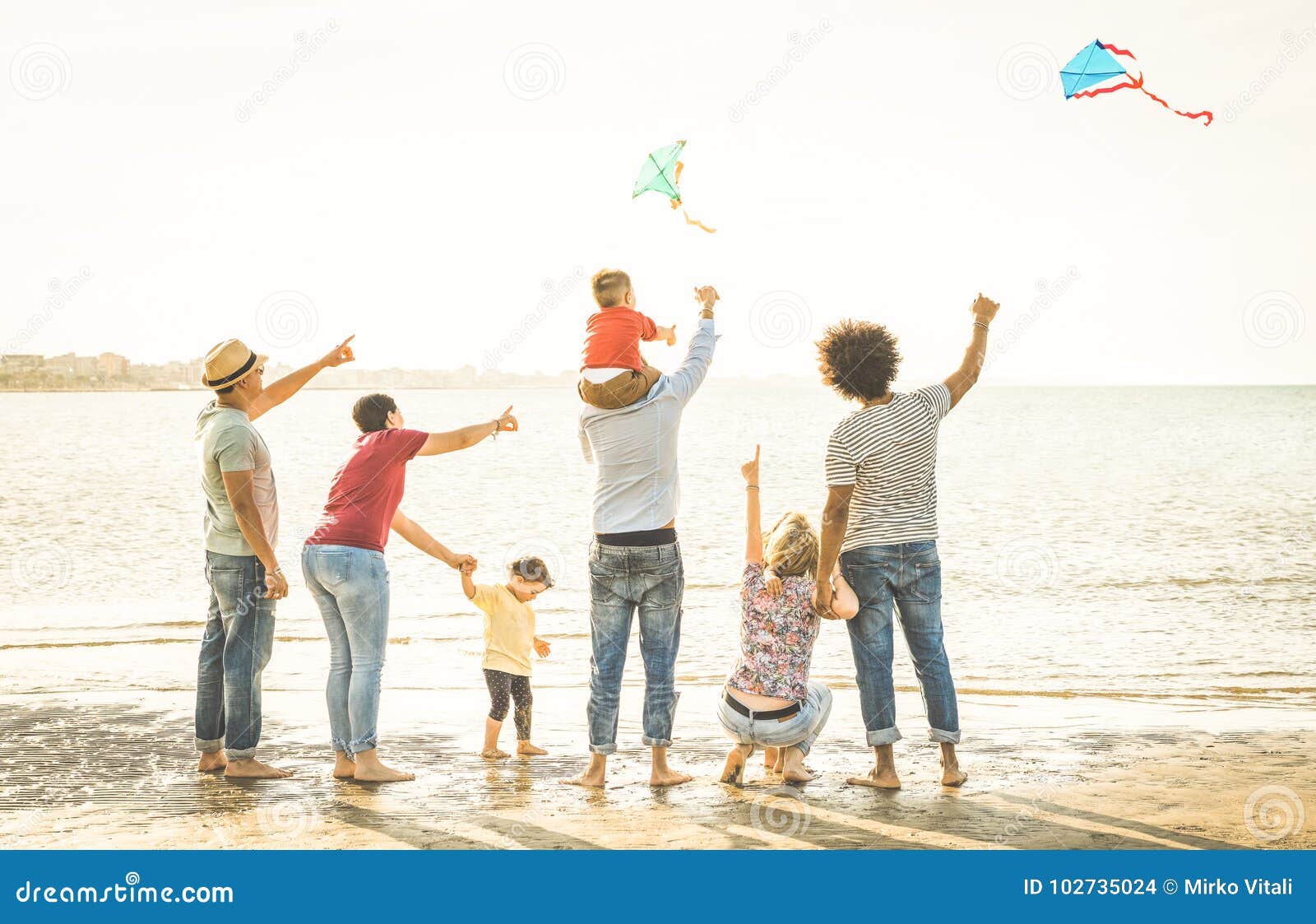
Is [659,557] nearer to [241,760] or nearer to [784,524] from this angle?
[784,524]

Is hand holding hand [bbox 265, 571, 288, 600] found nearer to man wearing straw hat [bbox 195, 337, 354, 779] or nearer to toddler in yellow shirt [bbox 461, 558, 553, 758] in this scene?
man wearing straw hat [bbox 195, 337, 354, 779]

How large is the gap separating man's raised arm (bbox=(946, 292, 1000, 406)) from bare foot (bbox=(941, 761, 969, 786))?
1470mm

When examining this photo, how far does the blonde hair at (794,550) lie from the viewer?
460 centimetres

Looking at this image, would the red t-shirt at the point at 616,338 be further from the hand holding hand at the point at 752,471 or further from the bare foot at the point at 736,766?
the bare foot at the point at 736,766

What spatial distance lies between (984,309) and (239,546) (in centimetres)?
318

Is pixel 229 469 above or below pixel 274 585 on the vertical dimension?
above

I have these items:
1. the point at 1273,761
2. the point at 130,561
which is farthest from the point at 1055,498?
the point at 1273,761

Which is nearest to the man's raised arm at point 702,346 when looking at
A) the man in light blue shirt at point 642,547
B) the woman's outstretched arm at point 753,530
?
the man in light blue shirt at point 642,547

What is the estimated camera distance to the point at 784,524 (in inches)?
183

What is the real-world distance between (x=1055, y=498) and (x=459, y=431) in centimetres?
2379

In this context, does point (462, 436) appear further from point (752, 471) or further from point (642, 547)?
point (752, 471)

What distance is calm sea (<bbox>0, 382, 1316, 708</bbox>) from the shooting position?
8508 mm

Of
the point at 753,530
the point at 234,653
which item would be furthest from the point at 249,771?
the point at 753,530

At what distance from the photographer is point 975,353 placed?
4.76 metres
